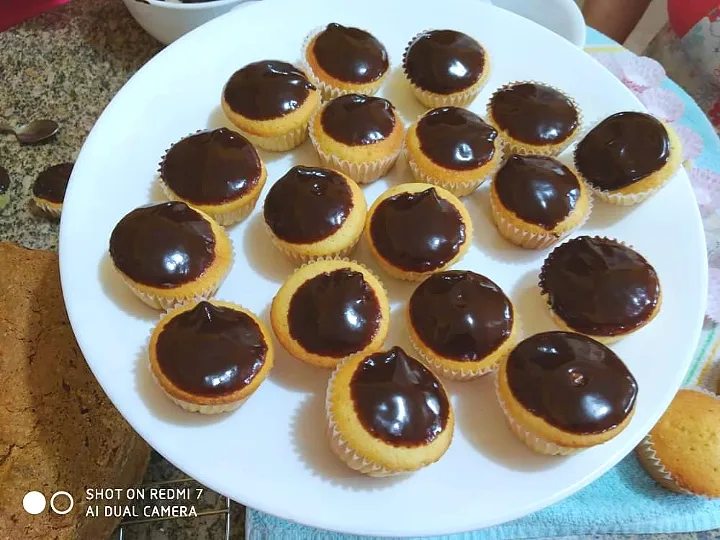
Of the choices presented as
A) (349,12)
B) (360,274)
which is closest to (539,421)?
(360,274)

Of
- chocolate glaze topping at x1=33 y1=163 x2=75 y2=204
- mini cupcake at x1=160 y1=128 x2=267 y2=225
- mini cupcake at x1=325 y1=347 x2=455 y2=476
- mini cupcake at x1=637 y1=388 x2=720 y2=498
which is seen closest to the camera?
mini cupcake at x1=325 y1=347 x2=455 y2=476

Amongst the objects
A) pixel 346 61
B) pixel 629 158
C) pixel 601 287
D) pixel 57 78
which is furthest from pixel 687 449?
pixel 57 78

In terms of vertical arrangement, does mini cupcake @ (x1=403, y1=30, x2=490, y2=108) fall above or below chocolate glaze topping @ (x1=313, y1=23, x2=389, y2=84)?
above

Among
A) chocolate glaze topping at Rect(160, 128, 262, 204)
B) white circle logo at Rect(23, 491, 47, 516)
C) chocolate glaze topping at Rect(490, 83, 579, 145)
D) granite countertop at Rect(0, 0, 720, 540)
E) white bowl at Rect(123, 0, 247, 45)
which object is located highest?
chocolate glaze topping at Rect(490, 83, 579, 145)

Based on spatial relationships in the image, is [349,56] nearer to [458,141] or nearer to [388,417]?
[458,141]

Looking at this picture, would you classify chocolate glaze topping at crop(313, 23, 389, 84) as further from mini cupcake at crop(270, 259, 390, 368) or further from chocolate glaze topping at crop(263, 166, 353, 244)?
mini cupcake at crop(270, 259, 390, 368)

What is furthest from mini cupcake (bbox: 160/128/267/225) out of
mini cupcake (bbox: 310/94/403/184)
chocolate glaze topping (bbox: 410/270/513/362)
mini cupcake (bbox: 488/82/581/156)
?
mini cupcake (bbox: 488/82/581/156)
